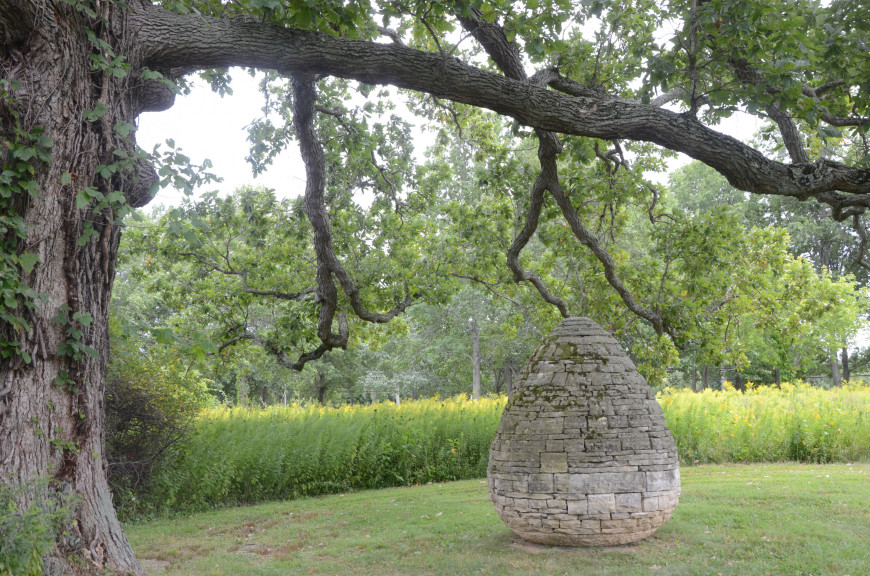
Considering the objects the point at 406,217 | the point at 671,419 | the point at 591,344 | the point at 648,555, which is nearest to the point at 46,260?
the point at 591,344

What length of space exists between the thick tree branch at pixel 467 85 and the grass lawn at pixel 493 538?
401 centimetres

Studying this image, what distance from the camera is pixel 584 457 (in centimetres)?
695

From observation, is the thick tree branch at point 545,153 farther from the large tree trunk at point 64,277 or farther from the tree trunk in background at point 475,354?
the tree trunk in background at point 475,354

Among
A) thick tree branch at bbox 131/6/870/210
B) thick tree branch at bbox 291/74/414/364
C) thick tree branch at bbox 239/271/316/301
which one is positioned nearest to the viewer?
thick tree branch at bbox 131/6/870/210

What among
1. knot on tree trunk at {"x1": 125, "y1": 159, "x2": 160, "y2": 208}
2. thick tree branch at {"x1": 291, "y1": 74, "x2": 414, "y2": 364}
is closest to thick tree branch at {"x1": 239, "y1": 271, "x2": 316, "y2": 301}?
thick tree branch at {"x1": 291, "y1": 74, "x2": 414, "y2": 364}

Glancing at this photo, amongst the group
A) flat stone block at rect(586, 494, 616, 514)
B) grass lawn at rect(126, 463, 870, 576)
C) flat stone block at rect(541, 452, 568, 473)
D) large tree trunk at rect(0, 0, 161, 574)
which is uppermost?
large tree trunk at rect(0, 0, 161, 574)

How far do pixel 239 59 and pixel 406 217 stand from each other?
24.4ft

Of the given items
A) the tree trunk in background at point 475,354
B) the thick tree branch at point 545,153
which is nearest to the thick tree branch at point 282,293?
the thick tree branch at point 545,153

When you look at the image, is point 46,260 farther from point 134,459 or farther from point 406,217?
point 406,217

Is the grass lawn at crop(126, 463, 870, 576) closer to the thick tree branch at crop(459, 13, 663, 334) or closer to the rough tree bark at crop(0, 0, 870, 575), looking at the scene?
the thick tree branch at crop(459, 13, 663, 334)

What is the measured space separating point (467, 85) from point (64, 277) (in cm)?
368

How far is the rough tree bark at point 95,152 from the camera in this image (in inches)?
166

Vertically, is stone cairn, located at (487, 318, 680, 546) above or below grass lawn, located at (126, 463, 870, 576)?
above

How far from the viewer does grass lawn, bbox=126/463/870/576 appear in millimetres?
6887
